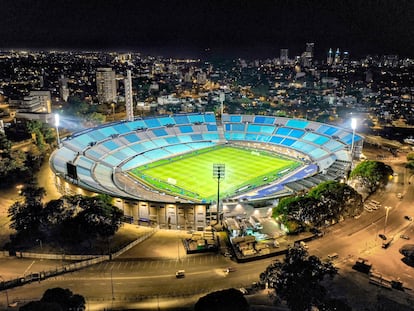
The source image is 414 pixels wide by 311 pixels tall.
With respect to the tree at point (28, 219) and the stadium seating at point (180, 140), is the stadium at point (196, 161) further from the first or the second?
the tree at point (28, 219)

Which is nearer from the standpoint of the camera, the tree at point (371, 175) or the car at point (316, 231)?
the car at point (316, 231)

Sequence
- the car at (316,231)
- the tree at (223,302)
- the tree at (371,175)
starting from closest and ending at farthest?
1. the tree at (223,302)
2. the car at (316,231)
3. the tree at (371,175)

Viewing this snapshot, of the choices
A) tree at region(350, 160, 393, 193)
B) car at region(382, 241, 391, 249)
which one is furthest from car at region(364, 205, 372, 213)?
car at region(382, 241, 391, 249)

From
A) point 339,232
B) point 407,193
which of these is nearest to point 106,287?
point 339,232

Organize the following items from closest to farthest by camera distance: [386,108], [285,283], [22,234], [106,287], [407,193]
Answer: [285,283], [106,287], [22,234], [407,193], [386,108]

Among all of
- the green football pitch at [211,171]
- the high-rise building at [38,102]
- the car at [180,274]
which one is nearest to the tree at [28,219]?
the car at [180,274]

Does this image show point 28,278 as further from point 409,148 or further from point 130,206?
point 409,148

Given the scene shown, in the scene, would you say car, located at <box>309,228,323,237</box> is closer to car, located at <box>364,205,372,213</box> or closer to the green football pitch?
car, located at <box>364,205,372,213</box>
